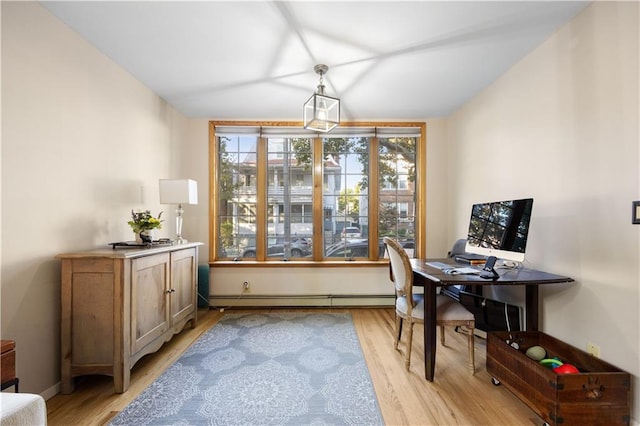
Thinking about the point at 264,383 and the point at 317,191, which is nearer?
the point at 264,383

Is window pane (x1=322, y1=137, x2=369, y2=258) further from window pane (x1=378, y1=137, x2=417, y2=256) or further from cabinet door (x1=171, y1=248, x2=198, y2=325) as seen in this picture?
cabinet door (x1=171, y1=248, x2=198, y2=325)

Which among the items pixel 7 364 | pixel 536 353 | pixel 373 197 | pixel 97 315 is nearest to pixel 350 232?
pixel 373 197

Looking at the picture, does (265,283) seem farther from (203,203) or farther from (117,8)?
(117,8)

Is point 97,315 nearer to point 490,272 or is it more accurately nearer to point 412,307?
point 412,307

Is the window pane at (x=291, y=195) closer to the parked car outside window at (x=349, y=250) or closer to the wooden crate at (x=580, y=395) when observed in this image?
the parked car outside window at (x=349, y=250)

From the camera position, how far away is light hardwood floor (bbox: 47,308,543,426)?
1611 millimetres

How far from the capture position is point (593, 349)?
1702 mm

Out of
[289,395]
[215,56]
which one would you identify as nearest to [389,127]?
[215,56]

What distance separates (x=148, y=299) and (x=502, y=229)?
2695 mm

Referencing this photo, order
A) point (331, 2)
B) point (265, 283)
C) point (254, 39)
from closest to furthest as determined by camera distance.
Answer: point (331, 2), point (254, 39), point (265, 283)

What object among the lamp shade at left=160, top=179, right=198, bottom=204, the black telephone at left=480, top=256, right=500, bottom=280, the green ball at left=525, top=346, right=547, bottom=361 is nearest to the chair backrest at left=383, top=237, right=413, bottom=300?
the black telephone at left=480, top=256, right=500, bottom=280

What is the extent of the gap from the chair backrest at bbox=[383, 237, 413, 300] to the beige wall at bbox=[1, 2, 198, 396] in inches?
90.9

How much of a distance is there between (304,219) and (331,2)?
Answer: 242 cm

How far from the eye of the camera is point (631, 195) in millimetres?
1517
